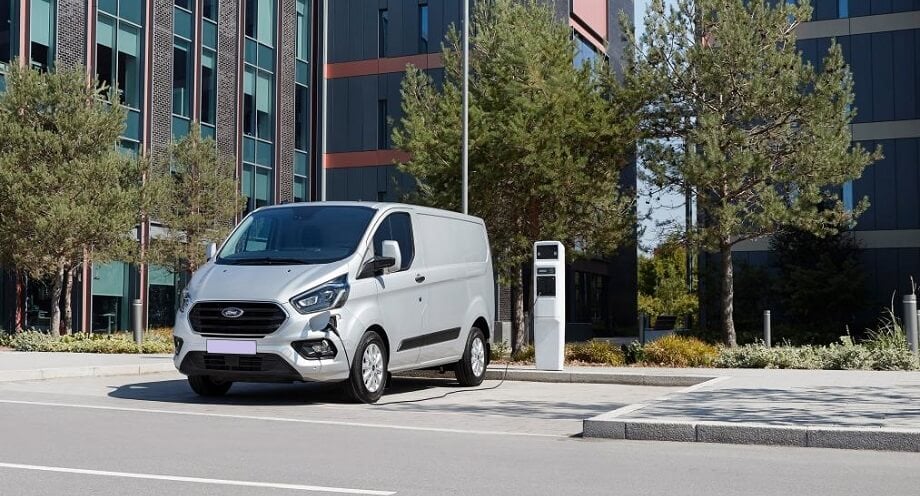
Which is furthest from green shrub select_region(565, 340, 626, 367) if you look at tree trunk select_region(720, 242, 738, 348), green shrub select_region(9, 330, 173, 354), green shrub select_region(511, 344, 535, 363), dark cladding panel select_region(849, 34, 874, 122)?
dark cladding panel select_region(849, 34, 874, 122)

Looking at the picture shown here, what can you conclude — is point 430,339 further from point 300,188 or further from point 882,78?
point 300,188

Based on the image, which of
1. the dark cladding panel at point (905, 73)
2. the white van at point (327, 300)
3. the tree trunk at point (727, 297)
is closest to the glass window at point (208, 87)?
the tree trunk at point (727, 297)

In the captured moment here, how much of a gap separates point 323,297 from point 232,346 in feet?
3.40

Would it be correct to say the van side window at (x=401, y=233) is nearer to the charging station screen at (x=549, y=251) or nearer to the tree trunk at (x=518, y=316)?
the charging station screen at (x=549, y=251)

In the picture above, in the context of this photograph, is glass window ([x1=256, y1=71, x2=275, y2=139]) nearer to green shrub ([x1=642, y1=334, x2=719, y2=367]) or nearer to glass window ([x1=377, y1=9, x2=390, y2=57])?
glass window ([x1=377, y1=9, x2=390, y2=57])

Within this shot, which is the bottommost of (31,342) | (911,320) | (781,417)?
(781,417)

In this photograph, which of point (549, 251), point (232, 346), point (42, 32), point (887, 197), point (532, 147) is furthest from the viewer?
point (887, 197)

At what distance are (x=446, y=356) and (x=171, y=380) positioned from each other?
13.3 ft

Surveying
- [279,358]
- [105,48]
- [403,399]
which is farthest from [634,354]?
[105,48]

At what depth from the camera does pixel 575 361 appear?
59.8 ft

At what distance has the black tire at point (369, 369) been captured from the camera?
38.6 ft

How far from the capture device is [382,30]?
3991cm

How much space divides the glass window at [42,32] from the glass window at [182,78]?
5.34 meters

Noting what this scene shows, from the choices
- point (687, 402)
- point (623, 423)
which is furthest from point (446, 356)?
point (623, 423)
